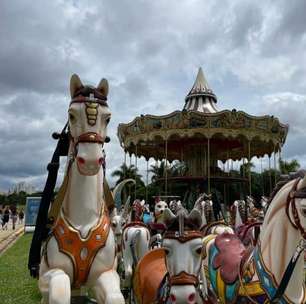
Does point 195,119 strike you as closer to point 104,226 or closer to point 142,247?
point 142,247

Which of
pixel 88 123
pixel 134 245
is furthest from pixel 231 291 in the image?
pixel 134 245

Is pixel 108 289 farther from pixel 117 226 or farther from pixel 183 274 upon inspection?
pixel 117 226

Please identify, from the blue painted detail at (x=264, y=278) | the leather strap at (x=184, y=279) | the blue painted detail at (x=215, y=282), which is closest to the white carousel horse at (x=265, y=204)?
the blue painted detail at (x=264, y=278)

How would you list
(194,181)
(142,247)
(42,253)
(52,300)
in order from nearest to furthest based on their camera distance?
(52,300), (42,253), (142,247), (194,181)

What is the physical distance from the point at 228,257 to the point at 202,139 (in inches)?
891

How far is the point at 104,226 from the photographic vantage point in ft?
12.3

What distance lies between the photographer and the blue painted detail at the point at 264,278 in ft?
11.6

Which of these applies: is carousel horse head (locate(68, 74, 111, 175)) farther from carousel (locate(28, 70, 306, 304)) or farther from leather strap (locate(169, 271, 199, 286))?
leather strap (locate(169, 271, 199, 286))

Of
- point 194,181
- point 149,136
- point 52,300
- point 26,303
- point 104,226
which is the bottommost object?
point 26,303

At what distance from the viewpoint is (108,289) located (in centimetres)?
341

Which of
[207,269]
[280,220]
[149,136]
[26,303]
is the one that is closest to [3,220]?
[149,136]

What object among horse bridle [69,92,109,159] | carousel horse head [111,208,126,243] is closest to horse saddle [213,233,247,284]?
carousel horse head [111,208,126,243]

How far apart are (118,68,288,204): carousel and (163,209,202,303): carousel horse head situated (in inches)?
778

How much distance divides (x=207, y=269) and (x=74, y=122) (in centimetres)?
283
